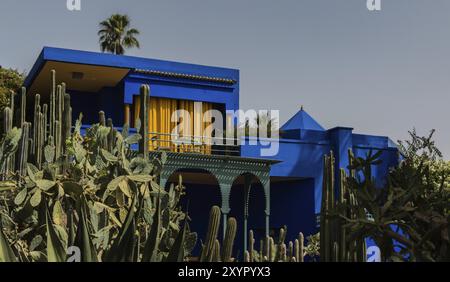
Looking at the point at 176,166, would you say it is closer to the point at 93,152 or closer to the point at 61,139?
the point at 61,139

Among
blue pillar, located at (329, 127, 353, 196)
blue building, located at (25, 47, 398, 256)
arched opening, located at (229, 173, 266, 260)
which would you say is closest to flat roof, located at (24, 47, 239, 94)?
blue building, located at (25, 47, 398, 256)

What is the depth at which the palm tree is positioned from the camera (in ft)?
131

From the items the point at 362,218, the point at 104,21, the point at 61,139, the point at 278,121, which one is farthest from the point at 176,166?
the point at 104,21

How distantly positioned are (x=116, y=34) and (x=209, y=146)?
1908 centimetres

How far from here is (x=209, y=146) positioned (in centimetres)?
2361

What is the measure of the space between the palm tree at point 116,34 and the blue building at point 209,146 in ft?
46.8

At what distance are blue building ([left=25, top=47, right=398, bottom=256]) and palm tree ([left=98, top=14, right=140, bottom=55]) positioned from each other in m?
14.3

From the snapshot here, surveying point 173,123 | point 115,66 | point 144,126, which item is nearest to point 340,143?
point 173,123

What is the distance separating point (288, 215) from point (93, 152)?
1964cm

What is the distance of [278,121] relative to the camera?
949 inches

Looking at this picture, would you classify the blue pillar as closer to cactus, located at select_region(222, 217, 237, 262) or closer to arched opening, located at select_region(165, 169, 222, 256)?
arched opening, located at select_region(165, 169, 222, 256)

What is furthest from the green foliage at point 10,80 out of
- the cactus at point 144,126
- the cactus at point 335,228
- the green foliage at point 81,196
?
the cactus at point 335,228

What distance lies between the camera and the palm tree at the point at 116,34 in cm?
3988

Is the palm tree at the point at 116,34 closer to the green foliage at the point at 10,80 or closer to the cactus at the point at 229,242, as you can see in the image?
the green foliage at the point at 10,80
